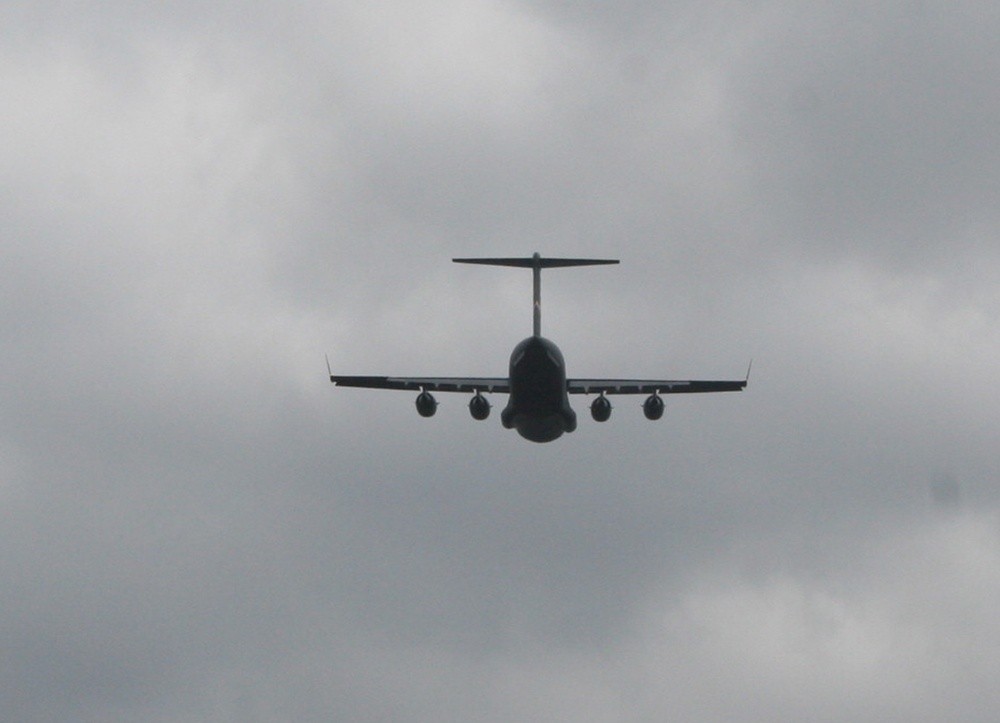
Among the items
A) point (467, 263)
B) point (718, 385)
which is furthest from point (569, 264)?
point (718, 385)

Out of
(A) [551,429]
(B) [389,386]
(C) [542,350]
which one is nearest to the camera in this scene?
(C) [542,350]

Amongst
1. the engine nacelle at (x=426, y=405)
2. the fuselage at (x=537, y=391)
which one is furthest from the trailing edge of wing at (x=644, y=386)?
the engine nacelle at (x=426, y=405)

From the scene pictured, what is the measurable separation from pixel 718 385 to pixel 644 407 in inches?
177

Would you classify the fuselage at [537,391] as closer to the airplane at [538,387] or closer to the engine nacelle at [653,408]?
the airplane at [538,387]

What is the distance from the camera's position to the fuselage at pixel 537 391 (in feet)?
218

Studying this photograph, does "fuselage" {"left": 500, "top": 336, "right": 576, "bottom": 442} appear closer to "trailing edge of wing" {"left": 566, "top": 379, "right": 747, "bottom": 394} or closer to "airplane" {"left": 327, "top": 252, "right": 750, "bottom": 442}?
"airplane" {"left": 327, "top": 252, "right": 750, "bottom": 442}

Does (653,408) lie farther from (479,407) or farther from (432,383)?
(432,383)

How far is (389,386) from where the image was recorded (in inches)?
3078

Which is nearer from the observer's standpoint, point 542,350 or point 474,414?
point 542,350

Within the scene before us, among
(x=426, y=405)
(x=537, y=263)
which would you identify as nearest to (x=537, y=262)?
(x=537, y=263)

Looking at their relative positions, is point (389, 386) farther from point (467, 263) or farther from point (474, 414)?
point (467, 263)

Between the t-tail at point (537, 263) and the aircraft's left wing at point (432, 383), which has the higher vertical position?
the t-tail at point (537, 263)

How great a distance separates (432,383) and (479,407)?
2744 mm

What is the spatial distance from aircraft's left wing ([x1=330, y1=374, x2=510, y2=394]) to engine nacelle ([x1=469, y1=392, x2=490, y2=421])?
35.9 inches
